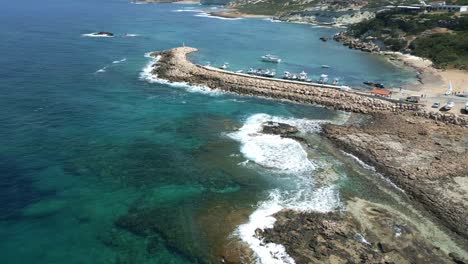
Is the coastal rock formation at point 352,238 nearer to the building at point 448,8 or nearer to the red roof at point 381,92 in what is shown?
the red roof at point 381,92

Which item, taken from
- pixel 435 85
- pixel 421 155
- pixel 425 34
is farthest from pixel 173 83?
pixel 425 34

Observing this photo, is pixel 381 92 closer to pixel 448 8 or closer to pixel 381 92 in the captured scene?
pixel 381 92

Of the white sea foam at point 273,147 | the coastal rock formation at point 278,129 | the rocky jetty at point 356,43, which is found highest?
the rocky jetty at point 356,43

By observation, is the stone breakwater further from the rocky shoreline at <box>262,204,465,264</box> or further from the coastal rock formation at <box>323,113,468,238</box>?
the rocky shoreline at <box>262,204,465,264</box>

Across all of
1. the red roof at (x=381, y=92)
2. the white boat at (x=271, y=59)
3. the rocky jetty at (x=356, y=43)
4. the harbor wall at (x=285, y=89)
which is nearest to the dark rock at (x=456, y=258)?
the harbor wall at (x=285, y=89)

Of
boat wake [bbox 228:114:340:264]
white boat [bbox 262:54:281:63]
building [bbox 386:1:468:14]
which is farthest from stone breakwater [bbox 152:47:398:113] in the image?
building [bbox 386:1:468:14]
